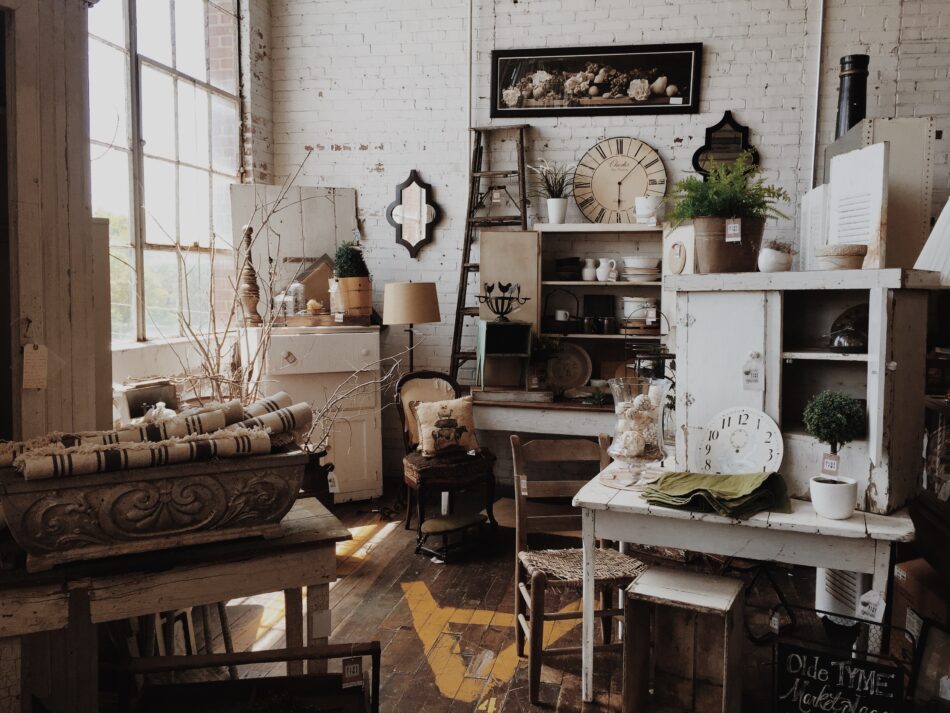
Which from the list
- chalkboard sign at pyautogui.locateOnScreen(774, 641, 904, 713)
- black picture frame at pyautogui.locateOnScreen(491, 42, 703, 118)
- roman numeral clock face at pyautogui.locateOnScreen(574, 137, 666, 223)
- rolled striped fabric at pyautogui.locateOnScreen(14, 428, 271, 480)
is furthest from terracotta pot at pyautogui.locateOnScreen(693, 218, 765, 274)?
black picture frame at pyautogui.locateOnScreen(491, 42, 703, 118)

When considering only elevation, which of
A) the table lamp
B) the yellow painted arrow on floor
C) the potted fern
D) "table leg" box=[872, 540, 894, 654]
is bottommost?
the yellow painted arrow on floor

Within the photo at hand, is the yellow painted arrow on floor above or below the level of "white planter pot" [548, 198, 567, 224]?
below

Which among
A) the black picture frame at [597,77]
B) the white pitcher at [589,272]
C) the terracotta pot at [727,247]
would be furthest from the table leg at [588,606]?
the black picture frame at [597,77]

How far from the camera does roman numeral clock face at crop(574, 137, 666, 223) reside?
16.9 feet

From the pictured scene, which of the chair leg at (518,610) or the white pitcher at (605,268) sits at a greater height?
the white pitcher at (605,268)

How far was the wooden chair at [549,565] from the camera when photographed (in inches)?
106

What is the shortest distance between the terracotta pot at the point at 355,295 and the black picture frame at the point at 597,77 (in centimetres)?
158

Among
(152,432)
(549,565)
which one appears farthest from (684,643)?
(152,432)

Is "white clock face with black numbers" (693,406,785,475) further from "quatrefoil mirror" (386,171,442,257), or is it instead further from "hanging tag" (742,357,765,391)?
"quatrefoil mirror" (386,171,442,257)

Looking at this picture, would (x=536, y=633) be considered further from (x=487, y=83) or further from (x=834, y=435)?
(x=487, y=83)

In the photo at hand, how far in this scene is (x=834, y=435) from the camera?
235 centimetres

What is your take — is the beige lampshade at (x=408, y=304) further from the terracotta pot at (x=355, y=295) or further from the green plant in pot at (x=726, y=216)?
the green plant in pot at (x=726, y=216)

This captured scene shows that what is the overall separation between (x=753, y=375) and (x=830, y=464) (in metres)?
0.38

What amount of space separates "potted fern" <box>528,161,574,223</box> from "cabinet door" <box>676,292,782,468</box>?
8.56 ft
